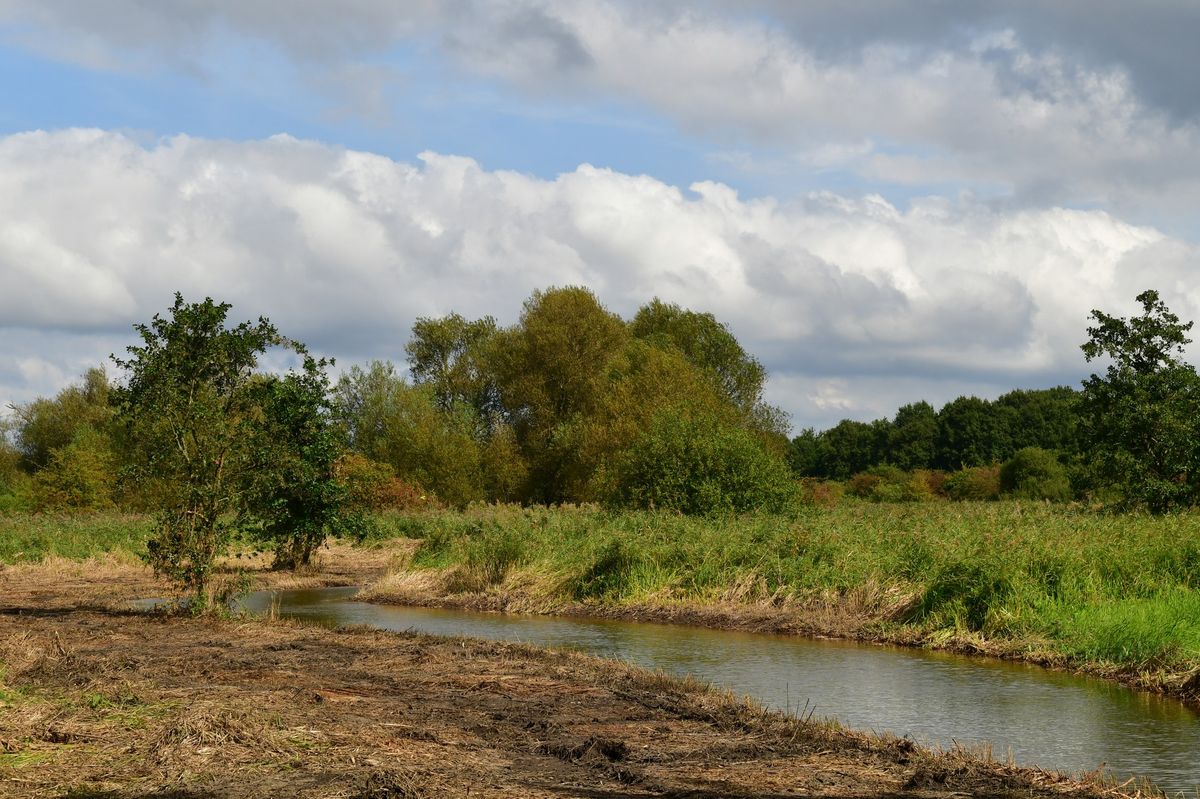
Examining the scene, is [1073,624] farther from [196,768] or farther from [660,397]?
[660,397]

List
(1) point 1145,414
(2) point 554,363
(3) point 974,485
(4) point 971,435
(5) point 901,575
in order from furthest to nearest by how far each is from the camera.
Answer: (4) point 971,435 → (3) point 974,485 → (2) point 554,363 → (1) point 1145,414 → (5) point 901,575

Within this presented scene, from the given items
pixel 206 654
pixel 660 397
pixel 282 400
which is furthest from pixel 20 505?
pixel 206 654

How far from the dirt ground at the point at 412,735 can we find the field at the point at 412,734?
29 millimetres

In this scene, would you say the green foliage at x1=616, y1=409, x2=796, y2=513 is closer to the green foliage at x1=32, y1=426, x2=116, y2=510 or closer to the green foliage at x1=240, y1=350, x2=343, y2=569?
the green foliage at x1=240, y1=350, x2=343, y2=569

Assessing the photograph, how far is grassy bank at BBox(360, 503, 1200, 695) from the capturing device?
18234mm

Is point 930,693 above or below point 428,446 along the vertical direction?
below

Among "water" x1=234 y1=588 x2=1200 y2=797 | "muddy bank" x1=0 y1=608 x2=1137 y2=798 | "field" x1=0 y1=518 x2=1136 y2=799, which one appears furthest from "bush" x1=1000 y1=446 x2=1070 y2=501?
"muddy bank" x1=0 y1=608 x2=1137 y2=798

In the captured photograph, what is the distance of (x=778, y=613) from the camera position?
2331 cm

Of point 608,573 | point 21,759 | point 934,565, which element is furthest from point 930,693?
point 608,573

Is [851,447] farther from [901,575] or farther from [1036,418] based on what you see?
[901,575]

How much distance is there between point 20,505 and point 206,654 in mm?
51799

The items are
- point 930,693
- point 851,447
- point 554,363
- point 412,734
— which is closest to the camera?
point 412,734

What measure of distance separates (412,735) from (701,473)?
27.1 m

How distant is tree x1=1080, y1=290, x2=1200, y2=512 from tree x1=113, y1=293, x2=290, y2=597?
27106 millimetres
